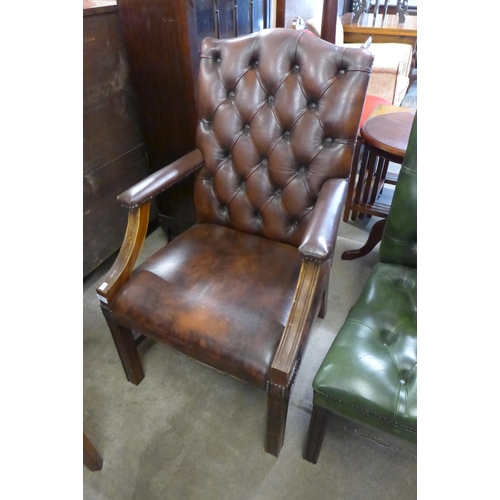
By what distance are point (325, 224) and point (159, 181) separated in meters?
0.59

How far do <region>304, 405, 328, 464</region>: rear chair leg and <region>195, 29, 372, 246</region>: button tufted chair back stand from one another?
58 centimetres

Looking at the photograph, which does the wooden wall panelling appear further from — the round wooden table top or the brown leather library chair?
the round wooden table top

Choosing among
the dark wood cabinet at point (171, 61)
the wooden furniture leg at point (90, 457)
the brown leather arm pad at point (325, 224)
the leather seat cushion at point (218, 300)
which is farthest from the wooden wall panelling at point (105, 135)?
the brown leather arm pad at point (325, 224)

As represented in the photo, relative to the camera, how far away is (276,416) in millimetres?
1037

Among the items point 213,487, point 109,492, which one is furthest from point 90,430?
point 213,487

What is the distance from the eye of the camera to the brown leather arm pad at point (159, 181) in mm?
1160

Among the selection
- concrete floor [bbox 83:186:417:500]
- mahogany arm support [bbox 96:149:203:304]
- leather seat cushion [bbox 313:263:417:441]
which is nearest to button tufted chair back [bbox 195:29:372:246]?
mahogany arm support [bbox 96:149:203:304]

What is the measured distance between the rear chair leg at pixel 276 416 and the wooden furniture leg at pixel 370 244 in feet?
3.56

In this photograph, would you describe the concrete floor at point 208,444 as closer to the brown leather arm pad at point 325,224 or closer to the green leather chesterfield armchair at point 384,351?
the green leather chesterfield armchair at point 384,351

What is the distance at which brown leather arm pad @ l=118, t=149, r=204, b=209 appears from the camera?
3.81 feet

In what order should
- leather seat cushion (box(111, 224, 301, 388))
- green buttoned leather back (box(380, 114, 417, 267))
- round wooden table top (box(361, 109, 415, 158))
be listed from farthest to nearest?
round wooden table top (box(361, 109, 415, 158))
green buttoned leather back (box(380, 114, 417, 267))
leather seat cushion (box(111, 224, 301, 388))

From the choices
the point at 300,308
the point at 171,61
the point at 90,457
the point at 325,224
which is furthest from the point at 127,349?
the point at 171,61

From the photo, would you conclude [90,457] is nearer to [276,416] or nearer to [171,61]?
[276,416]
